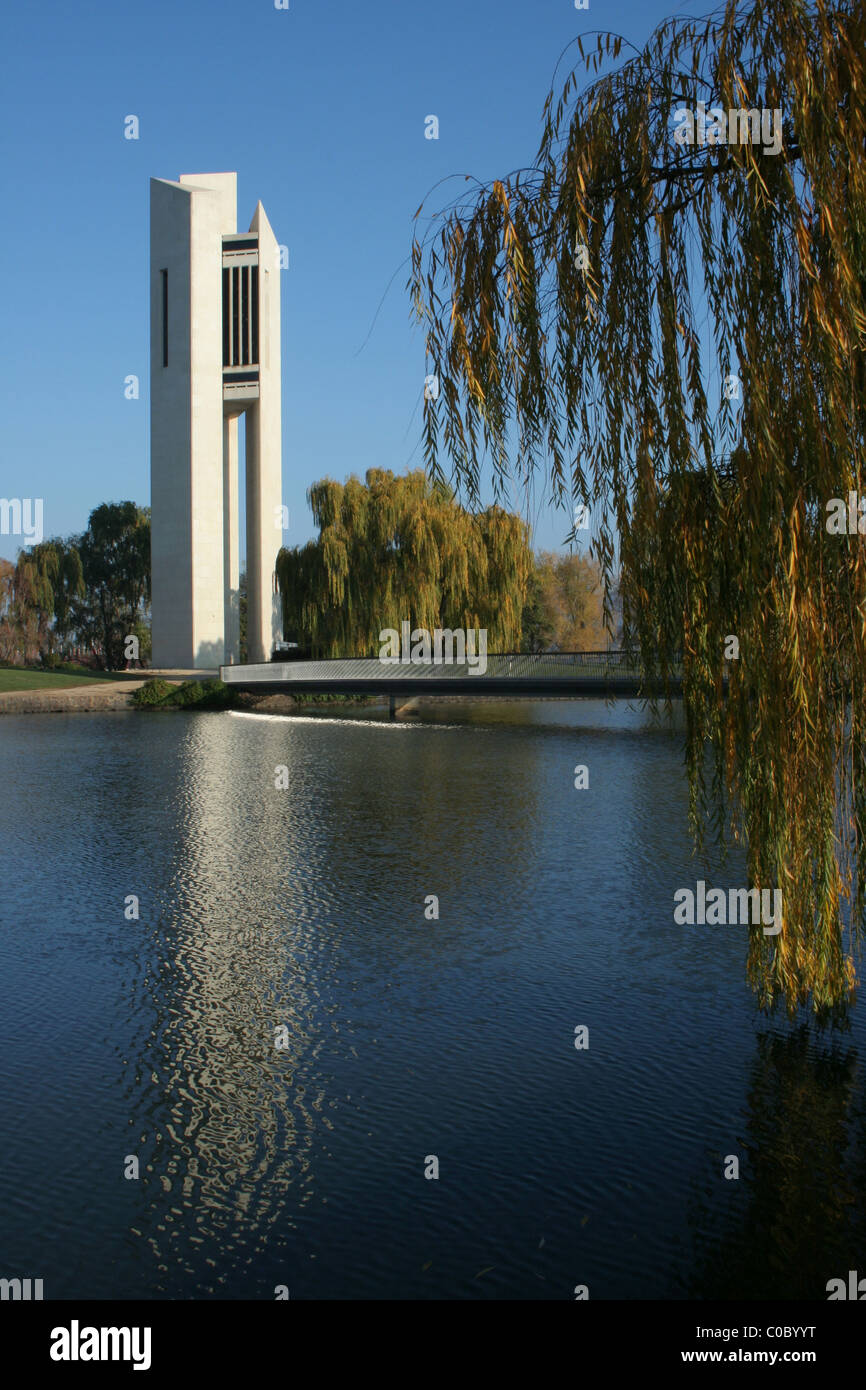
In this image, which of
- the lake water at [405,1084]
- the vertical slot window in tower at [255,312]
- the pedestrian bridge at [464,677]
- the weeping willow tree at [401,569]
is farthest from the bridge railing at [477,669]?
the vertical slot window in tower at [255,312]

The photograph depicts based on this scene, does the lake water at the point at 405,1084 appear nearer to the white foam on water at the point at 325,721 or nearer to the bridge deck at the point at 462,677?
the bridge deck at the point at 462,677

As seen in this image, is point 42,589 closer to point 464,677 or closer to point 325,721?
point 325,721

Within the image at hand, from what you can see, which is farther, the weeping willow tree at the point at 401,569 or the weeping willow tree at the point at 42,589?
the weeping willow tree at the point at 42,589

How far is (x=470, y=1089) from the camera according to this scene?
6.14 meters

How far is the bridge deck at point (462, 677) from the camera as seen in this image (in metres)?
30.0

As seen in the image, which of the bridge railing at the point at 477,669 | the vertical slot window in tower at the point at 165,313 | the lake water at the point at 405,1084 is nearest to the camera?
the lake water at the point at 405,1084

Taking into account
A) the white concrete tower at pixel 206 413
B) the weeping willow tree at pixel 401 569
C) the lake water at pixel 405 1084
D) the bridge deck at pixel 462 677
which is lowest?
the lake water at pixel 405 1084

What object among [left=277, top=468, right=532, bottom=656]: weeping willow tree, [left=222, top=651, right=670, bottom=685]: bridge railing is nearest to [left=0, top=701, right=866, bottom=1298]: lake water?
[left=222, top=651, right=670, bottom=685]: bridge railing

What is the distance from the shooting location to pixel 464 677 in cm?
3148

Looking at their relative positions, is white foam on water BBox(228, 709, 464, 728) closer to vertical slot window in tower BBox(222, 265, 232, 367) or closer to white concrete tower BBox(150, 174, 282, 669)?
white concrete tower BBox(150, 174, 282, 669)

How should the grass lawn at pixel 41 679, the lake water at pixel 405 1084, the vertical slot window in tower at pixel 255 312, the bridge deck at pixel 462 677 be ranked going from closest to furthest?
the lake water at pixel 405 1084 < the bridge deck at pixel 462 677 < the grass lawn at pixel 41 679 < the vertical slot window in tower at pixel 255 312

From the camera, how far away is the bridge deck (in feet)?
98.4

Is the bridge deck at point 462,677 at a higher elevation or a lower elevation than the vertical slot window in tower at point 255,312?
lower

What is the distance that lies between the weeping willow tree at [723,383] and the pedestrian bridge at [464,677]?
76.0 ft
